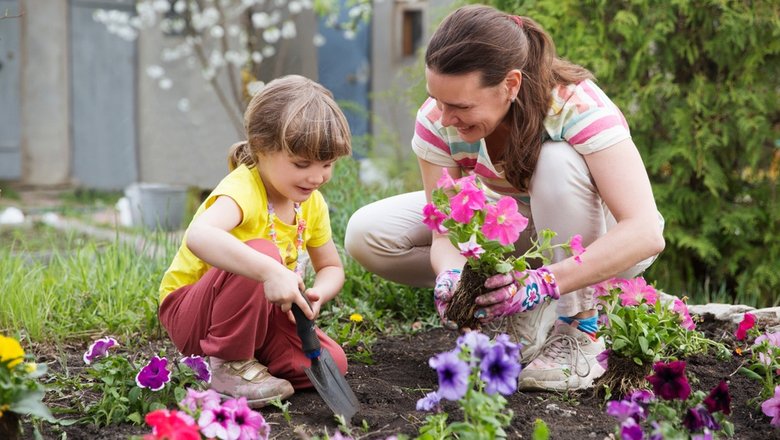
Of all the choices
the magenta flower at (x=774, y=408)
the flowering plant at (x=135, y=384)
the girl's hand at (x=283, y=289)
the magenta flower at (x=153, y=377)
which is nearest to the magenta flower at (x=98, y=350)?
the flowering plant at (x=135, y=384)

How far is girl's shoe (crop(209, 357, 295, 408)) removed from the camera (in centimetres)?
212

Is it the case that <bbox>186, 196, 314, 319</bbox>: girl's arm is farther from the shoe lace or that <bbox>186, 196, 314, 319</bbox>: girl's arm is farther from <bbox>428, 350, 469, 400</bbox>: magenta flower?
the shoe lace

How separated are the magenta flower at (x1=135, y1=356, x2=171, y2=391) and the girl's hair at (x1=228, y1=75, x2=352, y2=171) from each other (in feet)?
1.97

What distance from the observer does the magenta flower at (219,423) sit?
165 cm

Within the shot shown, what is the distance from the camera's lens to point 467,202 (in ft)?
6.08

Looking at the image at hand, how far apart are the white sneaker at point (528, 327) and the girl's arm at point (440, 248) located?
20 cm

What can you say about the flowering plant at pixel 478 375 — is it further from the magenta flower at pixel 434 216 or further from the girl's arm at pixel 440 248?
the girl's arm at pixel 440 248

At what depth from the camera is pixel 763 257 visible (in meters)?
3.67

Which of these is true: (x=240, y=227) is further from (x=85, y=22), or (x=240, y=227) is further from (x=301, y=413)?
(x=85, y=22)

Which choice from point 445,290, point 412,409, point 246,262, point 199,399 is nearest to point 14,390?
point 199,399

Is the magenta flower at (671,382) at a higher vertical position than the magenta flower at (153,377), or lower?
higher

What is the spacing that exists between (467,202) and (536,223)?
619 mm

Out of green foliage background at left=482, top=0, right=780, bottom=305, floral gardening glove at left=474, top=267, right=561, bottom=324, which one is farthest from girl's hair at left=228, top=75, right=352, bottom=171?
green foliage background at left=482, top=0, right=780, bottom=305

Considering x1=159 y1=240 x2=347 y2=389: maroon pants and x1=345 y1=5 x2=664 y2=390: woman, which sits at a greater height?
x1=345 y1=5 x2=664 y2=390: woman
